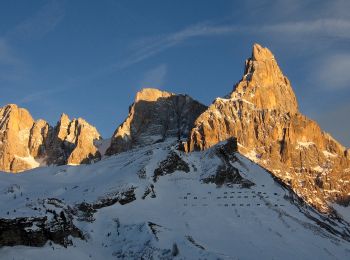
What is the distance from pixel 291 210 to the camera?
9219 centimetres

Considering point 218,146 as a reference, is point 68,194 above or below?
below

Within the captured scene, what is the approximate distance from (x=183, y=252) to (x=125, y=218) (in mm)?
15107

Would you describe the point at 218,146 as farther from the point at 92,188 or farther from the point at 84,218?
the point at 84,218

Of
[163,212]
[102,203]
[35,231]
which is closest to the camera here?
[35,231]

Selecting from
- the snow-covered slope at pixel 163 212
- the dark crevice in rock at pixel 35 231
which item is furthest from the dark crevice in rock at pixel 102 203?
the dark crevice in rock at pixel 35 231

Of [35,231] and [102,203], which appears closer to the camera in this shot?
[35,231]

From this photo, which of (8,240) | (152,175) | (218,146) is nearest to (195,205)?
(152,175)

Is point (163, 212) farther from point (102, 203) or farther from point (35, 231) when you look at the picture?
point (35, 231)

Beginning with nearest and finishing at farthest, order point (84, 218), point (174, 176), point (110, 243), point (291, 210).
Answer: point (110, 243)
point (84, 218)
point (291, 210)
point (174, 176)

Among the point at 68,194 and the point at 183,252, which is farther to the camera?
the point at 68,194

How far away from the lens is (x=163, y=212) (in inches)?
3265

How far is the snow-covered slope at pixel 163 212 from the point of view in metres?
63.1

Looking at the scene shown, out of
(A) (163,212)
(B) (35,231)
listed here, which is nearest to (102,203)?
(A) (163,212)

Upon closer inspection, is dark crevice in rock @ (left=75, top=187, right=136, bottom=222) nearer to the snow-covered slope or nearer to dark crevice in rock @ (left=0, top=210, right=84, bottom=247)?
the snow-covered slope
